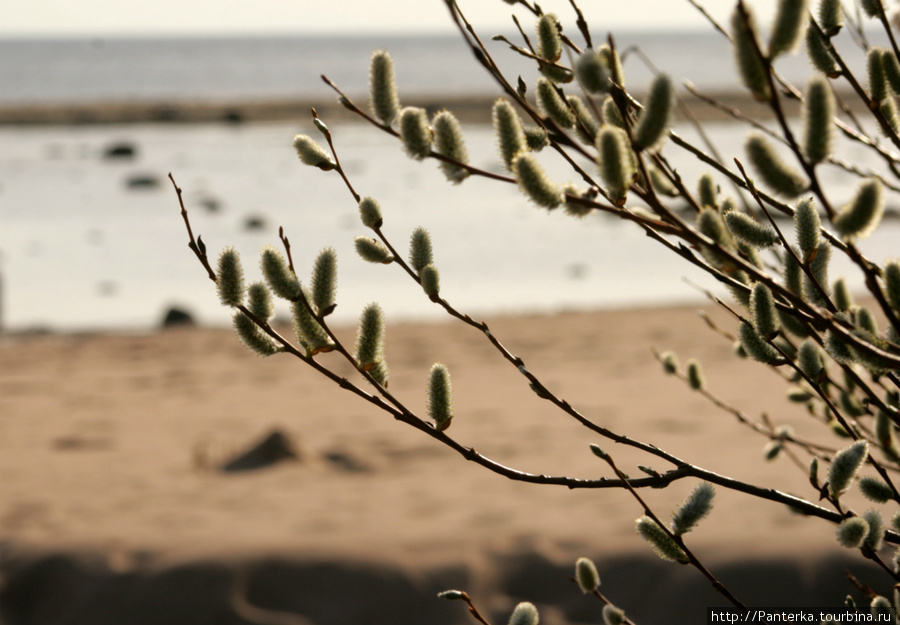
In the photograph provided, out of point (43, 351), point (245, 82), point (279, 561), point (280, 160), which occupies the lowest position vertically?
point (245, 82)

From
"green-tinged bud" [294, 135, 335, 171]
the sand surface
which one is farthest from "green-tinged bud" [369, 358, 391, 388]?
the sand surface

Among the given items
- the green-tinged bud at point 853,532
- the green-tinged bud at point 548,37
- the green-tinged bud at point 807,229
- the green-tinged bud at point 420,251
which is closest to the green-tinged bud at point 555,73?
the green-tinged bud at point 548,37

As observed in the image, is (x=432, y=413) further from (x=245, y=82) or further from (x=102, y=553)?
(x=245, y=82)

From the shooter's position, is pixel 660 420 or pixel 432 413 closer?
pixel 432 413

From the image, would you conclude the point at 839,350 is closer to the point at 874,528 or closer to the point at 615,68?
the point at 874,528

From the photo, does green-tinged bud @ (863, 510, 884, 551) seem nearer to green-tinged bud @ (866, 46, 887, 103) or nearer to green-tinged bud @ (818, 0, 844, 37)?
green-tinged bud @ (866, 46, 887, 103)

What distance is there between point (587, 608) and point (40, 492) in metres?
2.99

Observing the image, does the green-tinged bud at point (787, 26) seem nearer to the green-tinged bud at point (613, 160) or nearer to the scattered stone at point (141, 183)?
the green-tinged bud at point (613, 160)

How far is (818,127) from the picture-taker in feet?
3.26

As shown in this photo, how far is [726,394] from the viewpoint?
7.56 meters

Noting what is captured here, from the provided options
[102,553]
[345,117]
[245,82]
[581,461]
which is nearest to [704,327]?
[581,461]

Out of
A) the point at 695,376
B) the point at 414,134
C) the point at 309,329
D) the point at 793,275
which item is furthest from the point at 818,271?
the point at 695,376

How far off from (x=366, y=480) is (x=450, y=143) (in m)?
4.77

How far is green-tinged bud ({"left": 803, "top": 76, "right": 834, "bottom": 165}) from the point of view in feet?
3.25
